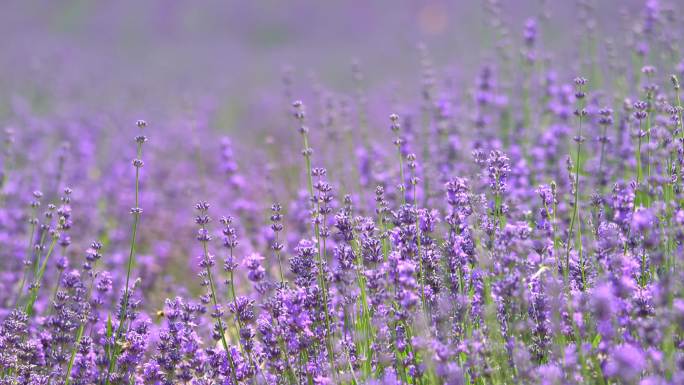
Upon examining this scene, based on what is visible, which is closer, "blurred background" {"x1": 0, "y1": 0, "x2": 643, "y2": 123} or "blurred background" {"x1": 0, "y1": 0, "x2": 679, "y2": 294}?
"blurred background" {"x1": 0, "y1": 0, "x2": 679, "y2": 294}

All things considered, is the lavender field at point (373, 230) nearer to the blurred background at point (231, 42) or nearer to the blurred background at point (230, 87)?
the blurred background at point (230, 87)

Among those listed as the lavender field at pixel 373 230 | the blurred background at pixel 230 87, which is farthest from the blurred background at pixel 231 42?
the lavender field at pixel 373 230

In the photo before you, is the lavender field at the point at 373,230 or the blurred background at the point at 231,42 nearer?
the lavender field at the point at 373,230

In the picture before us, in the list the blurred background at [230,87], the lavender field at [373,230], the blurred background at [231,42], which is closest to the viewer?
the lavender field at [373,230]

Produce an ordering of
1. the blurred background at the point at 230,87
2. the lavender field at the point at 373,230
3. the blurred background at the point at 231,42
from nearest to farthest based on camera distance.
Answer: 1. the lavender field at the point at 373,230
2. the blurred background at the point at 230,87
3. the blurred background at the point at 231,42

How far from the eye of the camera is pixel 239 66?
20.1 metres

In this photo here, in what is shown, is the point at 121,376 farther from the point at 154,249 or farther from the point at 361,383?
the point at 154,249

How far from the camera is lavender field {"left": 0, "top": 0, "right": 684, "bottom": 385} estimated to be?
2.46 m

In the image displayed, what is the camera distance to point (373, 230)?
2.85 m

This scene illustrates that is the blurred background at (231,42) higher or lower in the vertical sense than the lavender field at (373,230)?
higher

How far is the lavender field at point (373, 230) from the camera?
246cm

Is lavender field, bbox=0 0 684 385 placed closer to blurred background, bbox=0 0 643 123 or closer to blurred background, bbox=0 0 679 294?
blurred background, bbox=0 0 679 294

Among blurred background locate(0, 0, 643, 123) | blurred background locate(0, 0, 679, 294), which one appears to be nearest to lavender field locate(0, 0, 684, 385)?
blurred background locate(0, 0, 679, 294)

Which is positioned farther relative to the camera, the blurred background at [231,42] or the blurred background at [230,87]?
the blurred background at [231,42]
